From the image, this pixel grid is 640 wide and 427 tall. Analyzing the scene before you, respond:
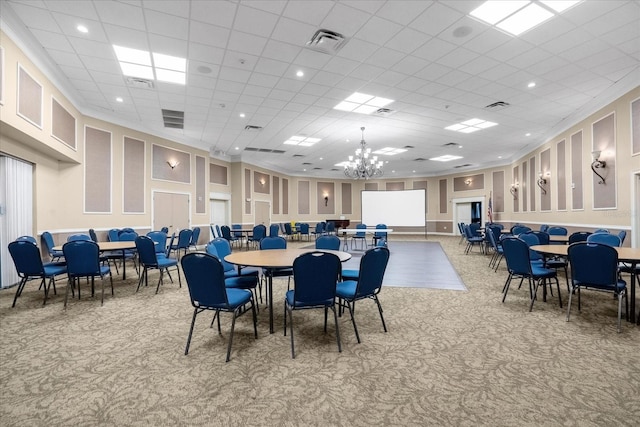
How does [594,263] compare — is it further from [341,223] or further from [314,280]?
[341,223]

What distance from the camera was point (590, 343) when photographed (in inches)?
113

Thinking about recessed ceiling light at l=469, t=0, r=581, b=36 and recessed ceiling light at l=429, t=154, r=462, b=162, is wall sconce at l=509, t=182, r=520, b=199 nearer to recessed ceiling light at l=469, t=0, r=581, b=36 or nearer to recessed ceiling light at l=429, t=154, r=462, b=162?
recessed ceiling light at l=429, t=154, r=462, b=162

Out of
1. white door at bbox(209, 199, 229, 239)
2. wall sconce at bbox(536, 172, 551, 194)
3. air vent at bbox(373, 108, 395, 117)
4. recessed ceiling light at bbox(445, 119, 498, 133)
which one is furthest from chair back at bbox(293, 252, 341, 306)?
white door at bbox(209, 199, 229, 239)

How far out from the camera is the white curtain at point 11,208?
5203 millimetres

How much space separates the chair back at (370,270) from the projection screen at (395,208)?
552 inches

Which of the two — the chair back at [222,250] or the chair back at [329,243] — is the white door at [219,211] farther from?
the chair back at [329,243]

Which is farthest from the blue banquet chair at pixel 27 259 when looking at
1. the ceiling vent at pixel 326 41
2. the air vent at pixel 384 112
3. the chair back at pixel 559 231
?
the chair back at pixel 559 231

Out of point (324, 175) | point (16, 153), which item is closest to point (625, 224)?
point (16, 153)

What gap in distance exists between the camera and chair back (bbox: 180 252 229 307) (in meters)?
2.49

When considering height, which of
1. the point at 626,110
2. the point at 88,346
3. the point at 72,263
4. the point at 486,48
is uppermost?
the point at 486,48

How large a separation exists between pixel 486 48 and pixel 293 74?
3.24 meters

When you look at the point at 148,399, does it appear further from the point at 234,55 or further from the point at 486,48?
the point at 486,48

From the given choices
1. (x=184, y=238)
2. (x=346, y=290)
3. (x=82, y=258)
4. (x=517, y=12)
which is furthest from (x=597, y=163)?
(x=82, y=258)

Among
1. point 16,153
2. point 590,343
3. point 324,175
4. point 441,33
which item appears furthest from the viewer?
point 324,175
